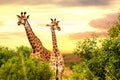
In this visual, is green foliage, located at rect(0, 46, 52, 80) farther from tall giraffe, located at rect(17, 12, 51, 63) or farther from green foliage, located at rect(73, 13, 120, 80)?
tall giraffe, located at rect(17, 12, 51, 63)

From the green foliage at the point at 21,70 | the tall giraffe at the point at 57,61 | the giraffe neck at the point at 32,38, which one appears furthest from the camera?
the giraffe neck at the point at 32,38

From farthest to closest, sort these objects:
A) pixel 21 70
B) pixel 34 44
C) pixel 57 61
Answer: pixel 34 44 → pixel 57 61 → pixel 21 70

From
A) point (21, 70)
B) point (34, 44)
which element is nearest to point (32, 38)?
point (34, 44)

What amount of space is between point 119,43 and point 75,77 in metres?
5.65

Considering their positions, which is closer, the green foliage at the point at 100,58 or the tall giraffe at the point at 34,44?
the green foliage at the point at 100,58

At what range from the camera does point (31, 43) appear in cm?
3425

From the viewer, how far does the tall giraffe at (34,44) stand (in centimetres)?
3152

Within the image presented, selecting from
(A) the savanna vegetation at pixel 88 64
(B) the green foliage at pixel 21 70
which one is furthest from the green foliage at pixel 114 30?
(B) the green foliage at pixel 21 70

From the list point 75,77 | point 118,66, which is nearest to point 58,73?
point 75,77

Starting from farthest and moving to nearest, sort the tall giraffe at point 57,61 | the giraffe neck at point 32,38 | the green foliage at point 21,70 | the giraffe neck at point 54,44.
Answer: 1. the giraffe neck at point 32,38
2. the giraffe neck at point 54,44
3. the tall giraffe at point 57,61
4. the green foliage at point 21,70

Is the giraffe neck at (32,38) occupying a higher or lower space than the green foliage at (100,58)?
higher

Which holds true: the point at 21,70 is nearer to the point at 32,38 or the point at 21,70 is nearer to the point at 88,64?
the point at 88,64

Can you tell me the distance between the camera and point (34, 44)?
33531 millimetres

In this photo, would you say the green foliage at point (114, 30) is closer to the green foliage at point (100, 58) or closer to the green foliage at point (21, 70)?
the green foliage at point (100, 58)
